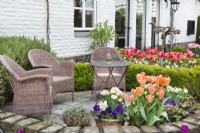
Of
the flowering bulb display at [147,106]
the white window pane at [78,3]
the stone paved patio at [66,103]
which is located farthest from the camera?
the white window pane at [78,3]

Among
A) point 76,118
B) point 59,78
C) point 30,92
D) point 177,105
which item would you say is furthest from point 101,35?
point 76,118

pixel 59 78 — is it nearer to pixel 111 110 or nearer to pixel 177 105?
pixel 111 110

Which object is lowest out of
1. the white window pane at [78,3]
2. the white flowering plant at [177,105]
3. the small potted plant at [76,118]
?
the small potted plant at [76,118]

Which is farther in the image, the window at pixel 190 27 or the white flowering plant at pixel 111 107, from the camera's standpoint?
the window at pixel 190 27

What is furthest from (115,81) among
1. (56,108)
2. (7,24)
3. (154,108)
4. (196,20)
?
(196,20)

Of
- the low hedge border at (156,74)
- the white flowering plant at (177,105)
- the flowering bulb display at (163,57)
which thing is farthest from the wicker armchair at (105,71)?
the white flowering plant at (177,105)

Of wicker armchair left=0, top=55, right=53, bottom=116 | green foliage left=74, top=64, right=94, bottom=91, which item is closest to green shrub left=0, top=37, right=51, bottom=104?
wicker armchair left=0, top=55, right=53, bottom=116

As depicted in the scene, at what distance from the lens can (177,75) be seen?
529 cm

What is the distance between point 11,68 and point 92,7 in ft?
16.9

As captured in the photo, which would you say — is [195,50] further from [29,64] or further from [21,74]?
[21,74]

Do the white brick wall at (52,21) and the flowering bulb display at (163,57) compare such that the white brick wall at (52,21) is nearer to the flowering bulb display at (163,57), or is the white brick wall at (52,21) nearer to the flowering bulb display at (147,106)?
the flowering bulb display at (163,57)

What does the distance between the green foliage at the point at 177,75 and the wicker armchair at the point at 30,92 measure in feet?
8.05

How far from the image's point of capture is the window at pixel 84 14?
8062mm

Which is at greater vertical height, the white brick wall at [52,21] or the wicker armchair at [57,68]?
the white brick wall at [52,21]
